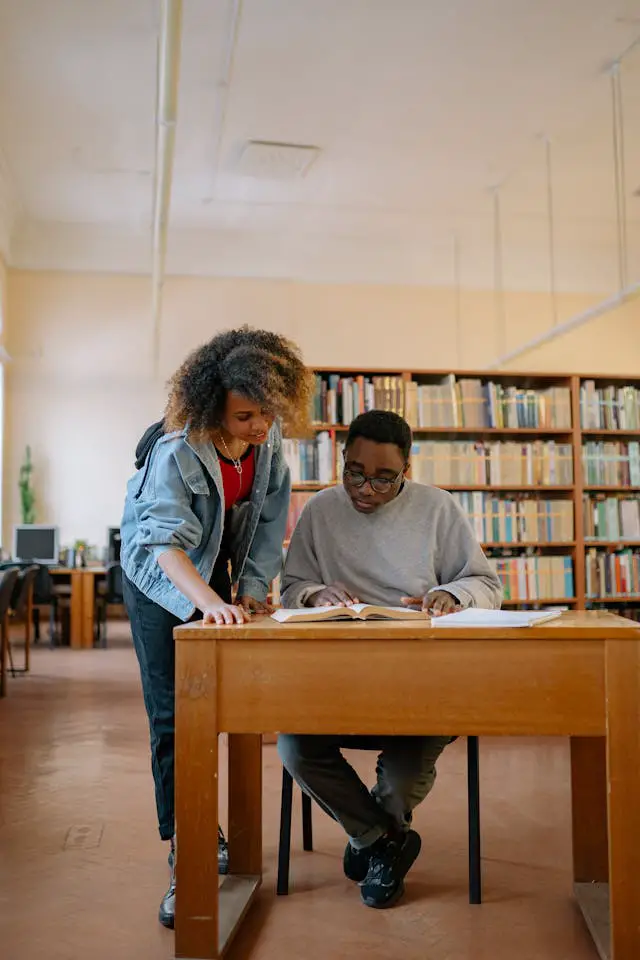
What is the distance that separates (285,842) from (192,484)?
93 centimetres

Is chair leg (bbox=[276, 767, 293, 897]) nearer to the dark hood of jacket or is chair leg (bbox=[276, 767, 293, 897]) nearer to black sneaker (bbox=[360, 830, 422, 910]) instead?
black sneaker (bbox=[360, 830, 422, 910])

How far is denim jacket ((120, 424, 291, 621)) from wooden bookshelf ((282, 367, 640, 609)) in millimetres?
2566

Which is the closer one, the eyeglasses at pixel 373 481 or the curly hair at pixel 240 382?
the curly hair at pixel 240 382

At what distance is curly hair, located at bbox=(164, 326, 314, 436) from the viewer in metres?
2.09

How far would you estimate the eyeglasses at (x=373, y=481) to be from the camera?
2.43m

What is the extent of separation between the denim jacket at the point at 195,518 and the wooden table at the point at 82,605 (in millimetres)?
6166

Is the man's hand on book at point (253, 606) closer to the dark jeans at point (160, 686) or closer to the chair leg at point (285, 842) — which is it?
the dark jeans at point (160, 686)

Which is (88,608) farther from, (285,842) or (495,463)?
(285,842)

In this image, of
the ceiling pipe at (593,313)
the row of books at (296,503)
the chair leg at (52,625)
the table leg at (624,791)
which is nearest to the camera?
the table leg at (624,791)

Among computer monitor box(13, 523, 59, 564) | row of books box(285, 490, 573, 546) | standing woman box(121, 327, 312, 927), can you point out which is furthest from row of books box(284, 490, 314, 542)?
computer monitor box(13, 523, 59, 564)

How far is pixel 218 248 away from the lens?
9.95 meters

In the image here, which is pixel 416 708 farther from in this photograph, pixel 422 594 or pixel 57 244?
pixel 57 244

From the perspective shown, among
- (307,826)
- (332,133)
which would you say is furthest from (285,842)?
(332,133)

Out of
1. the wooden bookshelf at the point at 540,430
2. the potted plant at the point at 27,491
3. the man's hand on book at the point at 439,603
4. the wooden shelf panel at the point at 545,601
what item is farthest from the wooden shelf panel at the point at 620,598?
the potted plant at the point at 27,491
